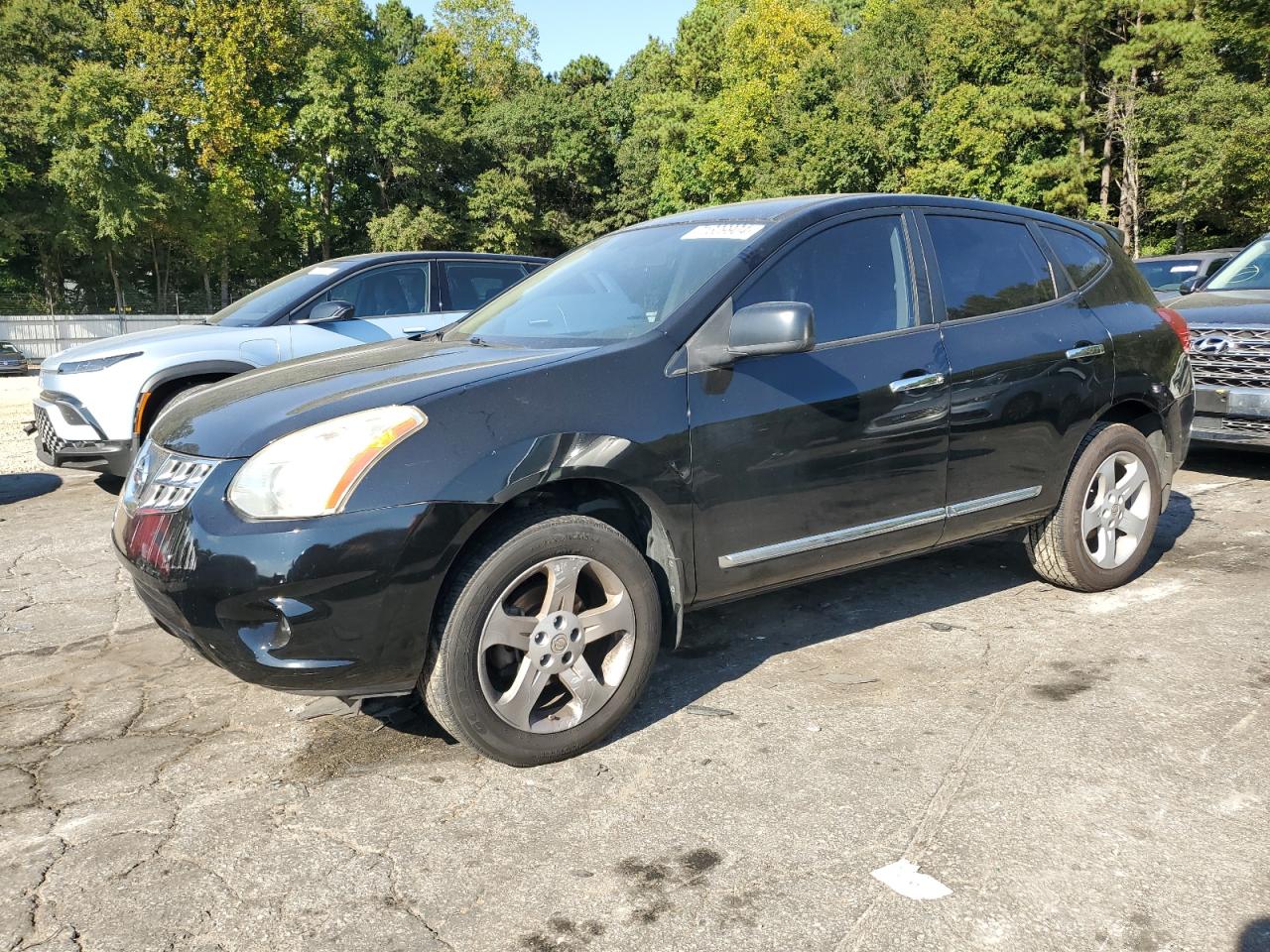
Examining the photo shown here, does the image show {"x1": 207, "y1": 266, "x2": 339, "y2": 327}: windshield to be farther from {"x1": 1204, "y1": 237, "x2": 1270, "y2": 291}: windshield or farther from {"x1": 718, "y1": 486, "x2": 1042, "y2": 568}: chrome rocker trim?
{"x1": 1204, "y1": 237, "x2": 1270, "y2": 291}: windshield

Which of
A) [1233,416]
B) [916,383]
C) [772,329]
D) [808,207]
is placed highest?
[808,207]

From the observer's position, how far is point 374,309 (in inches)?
307

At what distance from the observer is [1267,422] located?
6875mm

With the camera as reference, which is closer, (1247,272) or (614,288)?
(614,288)

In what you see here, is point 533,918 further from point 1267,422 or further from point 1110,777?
point 1267,422

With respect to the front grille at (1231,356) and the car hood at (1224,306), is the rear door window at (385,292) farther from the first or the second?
the car hood at (1224,306)

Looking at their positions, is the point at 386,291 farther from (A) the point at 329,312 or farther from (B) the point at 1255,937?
(B) the point at 1255,937

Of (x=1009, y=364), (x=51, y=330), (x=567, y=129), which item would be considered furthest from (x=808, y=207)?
(x=567, y=129)

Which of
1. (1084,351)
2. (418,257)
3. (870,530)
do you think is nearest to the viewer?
(870,530)

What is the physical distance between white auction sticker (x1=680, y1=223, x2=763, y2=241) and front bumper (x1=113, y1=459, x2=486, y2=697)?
5.14 feet

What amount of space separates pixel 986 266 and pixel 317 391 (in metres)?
2.79

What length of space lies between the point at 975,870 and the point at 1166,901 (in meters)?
0.43

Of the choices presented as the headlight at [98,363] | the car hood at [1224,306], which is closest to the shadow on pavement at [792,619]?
the car hood at [1224,306]

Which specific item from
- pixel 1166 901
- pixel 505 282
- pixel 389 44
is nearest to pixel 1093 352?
pixel 1166 901
